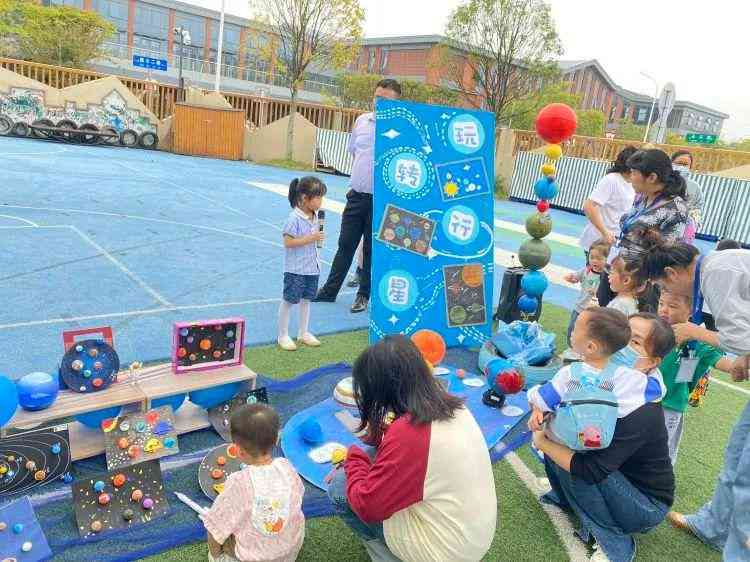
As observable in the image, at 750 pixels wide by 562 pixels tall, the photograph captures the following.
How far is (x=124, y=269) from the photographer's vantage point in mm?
6395

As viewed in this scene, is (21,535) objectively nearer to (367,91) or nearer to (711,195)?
(711,195)

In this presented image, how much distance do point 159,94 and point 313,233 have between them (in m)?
18.7

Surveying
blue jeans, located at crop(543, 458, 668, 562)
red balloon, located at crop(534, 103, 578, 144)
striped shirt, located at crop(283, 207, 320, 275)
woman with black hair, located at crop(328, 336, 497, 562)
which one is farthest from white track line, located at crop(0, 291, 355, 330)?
blue jeans, located at crop(543, 458, 668, 562)

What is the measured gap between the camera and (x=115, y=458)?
289 centimetres

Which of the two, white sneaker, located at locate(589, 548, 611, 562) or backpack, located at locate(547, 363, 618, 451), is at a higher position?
backpack, located at locate(547, 363, 618, 451)

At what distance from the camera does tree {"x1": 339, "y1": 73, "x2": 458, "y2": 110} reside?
29036mm

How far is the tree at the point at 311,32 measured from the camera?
20469mm

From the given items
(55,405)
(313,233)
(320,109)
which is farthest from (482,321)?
(320,109)

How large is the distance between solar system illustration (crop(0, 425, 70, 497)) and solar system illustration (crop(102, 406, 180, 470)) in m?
0.21

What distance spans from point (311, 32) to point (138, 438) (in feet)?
67.5

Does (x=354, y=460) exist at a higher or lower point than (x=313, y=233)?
lower

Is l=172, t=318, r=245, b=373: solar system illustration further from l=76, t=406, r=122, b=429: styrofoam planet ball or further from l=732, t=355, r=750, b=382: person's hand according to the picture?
l=732, t=355, r=750, b=382: person's hand

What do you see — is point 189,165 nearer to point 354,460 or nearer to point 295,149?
point 295,149

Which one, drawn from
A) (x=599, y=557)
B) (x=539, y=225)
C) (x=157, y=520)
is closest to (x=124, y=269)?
(x=157, y=520)
